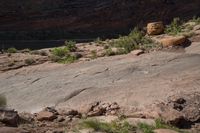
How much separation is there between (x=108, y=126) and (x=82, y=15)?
15.3m

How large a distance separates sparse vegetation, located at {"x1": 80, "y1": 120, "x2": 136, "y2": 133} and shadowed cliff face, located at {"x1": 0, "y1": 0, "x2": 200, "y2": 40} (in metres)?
13.6

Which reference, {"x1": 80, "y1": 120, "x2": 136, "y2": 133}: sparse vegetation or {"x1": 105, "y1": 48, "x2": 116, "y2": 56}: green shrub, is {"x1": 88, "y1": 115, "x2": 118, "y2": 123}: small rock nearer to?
{"x1": 80, "y1": 120, "x2": 136, "y2": 133}: sparse vegetation

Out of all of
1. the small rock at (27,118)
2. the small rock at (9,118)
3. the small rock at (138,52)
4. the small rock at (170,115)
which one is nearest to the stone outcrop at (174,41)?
the small rock at (138,52)

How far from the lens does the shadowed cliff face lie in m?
22.0

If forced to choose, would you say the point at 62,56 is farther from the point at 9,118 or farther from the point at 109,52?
the point at 9,118

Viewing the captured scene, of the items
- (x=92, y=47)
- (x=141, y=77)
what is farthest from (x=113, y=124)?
(x=92, y=47)

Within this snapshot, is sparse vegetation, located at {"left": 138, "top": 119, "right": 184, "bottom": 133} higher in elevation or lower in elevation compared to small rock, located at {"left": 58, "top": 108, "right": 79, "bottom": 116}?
lower

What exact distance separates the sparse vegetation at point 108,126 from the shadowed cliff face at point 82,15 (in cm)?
1363

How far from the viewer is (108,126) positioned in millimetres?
7832

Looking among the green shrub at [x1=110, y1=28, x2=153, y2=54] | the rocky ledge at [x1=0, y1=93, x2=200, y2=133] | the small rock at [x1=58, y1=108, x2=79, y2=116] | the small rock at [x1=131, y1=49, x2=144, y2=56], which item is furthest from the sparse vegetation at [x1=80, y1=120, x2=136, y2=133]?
the green shrub at [x1=110, y1=28, x2=153, y2=54]

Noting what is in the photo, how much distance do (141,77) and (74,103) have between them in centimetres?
200

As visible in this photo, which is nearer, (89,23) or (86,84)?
(86,84)

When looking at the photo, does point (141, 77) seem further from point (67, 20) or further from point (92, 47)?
point (67, 20)

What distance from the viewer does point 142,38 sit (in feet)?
51.1
